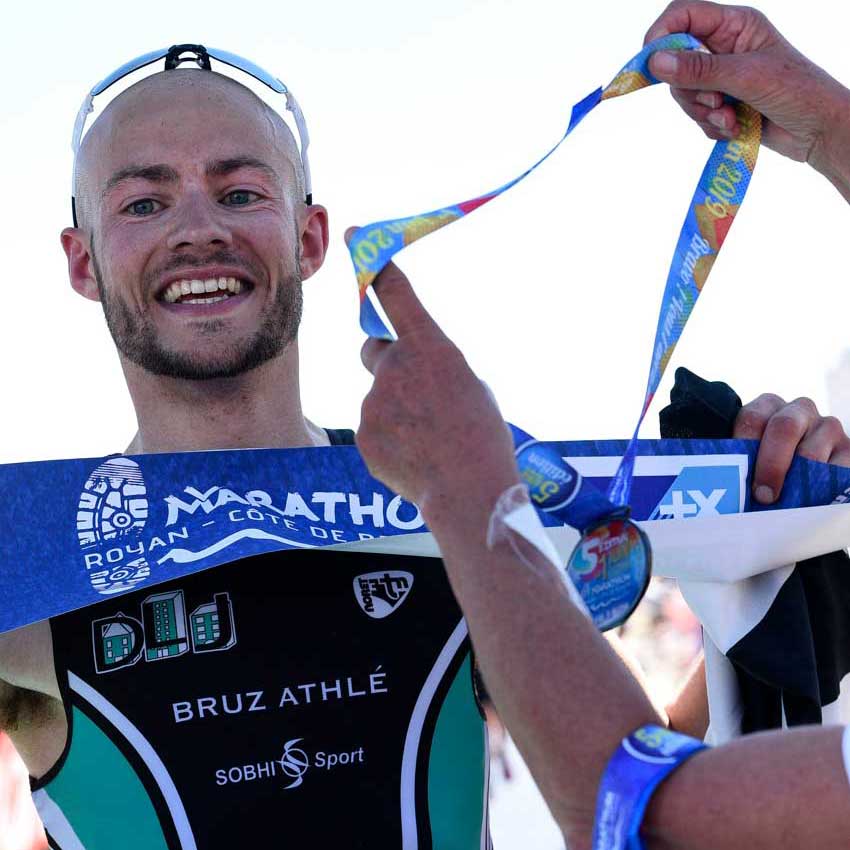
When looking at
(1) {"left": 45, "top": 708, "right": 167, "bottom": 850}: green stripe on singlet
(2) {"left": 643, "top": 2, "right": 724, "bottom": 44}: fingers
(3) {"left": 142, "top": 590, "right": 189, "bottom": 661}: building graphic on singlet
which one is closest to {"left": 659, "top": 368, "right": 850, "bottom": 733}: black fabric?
(2) {"left": 643, "top": 2, "right": 724, "bottom": 44}: fingers

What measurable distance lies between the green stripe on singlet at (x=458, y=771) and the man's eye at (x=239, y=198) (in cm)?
127

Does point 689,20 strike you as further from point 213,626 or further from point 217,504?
point 213,626

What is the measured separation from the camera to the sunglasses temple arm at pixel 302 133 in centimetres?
330

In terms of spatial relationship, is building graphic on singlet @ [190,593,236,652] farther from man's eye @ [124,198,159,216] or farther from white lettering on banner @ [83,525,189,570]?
man's eye @ [124,198,159,216]

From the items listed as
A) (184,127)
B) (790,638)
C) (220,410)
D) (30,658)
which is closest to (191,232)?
(184,127)

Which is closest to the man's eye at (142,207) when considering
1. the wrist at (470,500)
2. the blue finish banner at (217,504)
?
the blue finish banner at (217,504)

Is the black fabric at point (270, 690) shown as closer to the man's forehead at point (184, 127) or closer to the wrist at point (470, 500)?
the man's forehead at point (184, 127)

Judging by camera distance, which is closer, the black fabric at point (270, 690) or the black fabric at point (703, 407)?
the black fabric at point (270, 690)

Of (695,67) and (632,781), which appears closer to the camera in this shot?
(632,781)

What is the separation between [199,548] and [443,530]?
1.15m

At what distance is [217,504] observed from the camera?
100 inches

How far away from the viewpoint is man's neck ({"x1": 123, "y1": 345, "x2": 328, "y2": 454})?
116 inches

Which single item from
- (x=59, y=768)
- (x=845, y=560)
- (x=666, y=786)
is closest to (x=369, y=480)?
(x=59, y=768)

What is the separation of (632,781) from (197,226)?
76.1 inches
